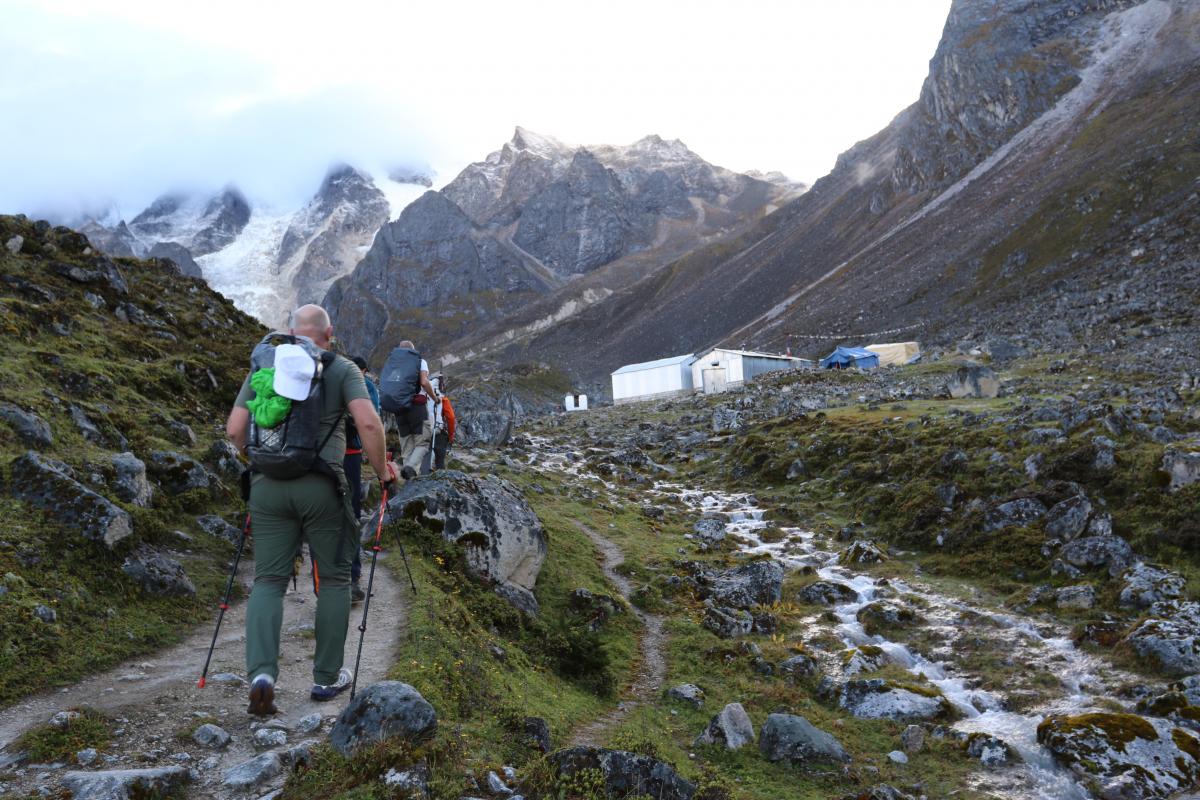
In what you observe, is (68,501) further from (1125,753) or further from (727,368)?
(727,368)

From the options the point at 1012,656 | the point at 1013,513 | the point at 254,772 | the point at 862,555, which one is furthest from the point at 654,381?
the point at 254,772

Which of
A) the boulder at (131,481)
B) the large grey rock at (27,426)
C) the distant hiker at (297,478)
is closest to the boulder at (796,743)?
the distant hiker at (297,478)

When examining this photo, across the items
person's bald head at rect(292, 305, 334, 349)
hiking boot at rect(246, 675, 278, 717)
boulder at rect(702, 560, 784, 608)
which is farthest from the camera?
boulder at rect(702, 560, 784, 608)

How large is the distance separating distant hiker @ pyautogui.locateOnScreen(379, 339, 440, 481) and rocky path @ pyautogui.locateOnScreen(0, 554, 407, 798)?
5.20 metres

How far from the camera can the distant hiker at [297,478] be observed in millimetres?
6219

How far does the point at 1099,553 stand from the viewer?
1448cm

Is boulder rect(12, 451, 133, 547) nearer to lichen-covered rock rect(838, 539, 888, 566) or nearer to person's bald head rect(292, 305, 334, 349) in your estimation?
person's bald head rect(292, 305, 334, 349)

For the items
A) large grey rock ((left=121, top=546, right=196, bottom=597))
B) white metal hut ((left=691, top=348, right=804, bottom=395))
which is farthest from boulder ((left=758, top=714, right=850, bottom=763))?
white metal hut ((left=691, top=348, right=804, bottom=395))

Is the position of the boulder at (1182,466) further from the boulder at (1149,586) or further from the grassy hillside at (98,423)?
the grassy hillside at (98,423)

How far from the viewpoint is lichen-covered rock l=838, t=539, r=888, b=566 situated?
696 inches

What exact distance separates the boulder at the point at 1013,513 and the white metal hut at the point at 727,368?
54302 millimetres

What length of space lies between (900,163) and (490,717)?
18318cm

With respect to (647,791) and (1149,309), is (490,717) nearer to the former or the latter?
(647,791)

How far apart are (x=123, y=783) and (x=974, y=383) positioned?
36.7m
